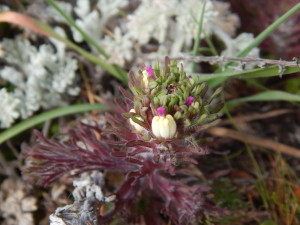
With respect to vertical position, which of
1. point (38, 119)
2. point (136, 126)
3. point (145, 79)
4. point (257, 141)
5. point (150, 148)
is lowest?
point (257, 141)

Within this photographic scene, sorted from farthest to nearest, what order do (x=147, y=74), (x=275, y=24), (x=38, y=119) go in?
(x=38, y=119)
(x=275, y=24)
(x=147, y=74)

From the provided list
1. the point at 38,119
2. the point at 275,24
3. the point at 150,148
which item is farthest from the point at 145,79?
the point at 38,119

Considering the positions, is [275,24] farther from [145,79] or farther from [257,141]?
[257,141]

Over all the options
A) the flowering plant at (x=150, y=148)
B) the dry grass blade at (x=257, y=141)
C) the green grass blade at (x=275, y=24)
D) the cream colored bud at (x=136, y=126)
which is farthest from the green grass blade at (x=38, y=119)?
the green grass blade at (x=275, y=24)

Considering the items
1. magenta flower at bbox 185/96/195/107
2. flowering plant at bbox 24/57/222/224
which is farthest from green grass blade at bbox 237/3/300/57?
magenta flower at bbox 185/96/195/107

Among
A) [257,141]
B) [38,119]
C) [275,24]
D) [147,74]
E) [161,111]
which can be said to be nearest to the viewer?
[161,111]
